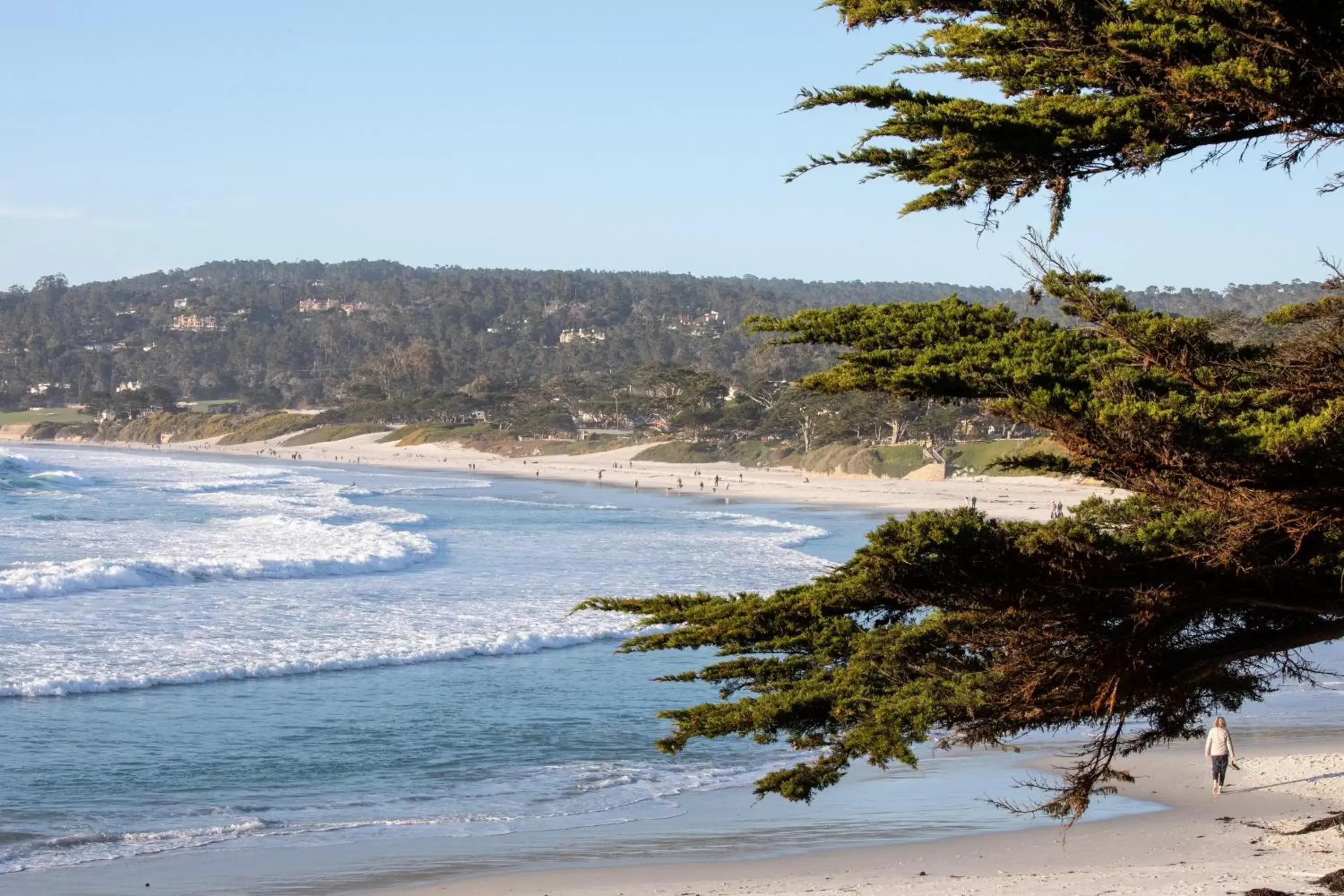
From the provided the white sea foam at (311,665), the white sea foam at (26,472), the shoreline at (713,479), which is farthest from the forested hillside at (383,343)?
the white sea foam at (311,665)

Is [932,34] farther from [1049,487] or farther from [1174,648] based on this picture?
[1049,487]

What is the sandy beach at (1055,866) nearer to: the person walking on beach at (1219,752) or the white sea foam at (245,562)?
the person walking on beach at (1219,752)

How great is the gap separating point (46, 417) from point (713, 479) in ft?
294

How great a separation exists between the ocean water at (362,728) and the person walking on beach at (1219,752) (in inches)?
27.0

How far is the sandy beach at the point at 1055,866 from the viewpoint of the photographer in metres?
8.29

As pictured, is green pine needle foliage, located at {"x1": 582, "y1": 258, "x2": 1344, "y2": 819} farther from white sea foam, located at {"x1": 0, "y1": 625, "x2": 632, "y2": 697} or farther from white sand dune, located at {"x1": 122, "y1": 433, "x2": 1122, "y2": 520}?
white sand dune, located at {"x1": 122, "y1": 433, "x2": 1122, "y2": 520}

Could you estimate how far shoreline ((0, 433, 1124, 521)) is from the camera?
4738 centimetres

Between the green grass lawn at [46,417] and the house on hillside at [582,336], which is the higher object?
the house on hillside at [582,336]

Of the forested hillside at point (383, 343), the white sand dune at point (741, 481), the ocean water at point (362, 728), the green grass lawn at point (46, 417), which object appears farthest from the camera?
the forested hillside at point (383, 343)

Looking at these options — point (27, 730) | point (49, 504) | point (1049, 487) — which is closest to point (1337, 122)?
point (27, 730)

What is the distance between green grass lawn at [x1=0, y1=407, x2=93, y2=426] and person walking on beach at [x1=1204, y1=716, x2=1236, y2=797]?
122046 millimetres

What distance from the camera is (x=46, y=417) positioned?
130 meters

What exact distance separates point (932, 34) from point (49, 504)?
134ft

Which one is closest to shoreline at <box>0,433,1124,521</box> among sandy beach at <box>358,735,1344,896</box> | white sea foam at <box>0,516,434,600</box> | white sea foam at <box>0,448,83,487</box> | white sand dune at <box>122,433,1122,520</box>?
white sand dune at <box>122,433,1122,520</box>
